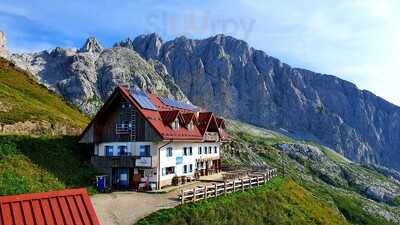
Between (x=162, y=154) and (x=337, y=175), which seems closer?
(x=162, y=154)

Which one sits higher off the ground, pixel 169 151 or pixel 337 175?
pixel 169 151

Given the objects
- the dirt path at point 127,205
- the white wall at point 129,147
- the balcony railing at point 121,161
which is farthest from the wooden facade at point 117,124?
the dirt path at point 127,205

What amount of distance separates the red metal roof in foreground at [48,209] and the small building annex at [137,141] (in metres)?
28.0

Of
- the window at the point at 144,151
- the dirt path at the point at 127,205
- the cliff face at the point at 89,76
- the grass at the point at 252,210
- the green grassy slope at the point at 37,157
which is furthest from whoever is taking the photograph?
the cliff face at the point at 89,76

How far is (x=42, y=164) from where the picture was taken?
4119 cm

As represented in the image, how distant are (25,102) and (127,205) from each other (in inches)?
1364

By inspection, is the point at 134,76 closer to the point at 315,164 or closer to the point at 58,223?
the point at 315,164

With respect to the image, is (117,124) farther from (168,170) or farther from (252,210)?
(252,210)

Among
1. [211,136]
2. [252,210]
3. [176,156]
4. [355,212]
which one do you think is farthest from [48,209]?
[355,212]

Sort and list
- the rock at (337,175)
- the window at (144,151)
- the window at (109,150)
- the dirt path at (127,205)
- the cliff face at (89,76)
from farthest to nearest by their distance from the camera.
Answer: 1. the cliff face at (89,76)
2. the rock at (337,175)
3. the window at (109,150)
4. the window at (144,151)
5. the dirt path at (127,205)

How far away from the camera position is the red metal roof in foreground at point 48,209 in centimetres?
1429

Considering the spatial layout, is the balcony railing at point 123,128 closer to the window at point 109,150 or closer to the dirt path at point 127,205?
the window at point 109,150

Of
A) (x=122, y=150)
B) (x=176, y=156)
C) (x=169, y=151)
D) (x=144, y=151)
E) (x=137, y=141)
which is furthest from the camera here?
(x=176, y=156)

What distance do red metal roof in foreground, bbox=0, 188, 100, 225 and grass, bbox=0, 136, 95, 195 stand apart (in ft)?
62.6
